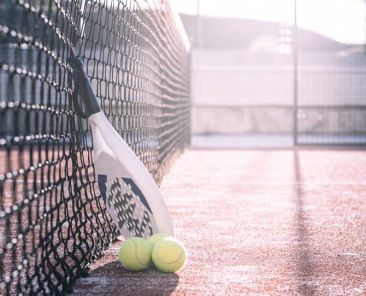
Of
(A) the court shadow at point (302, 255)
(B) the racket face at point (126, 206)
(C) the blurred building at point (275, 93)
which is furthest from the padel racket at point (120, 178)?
(C) the blurred building at point (275, 93)

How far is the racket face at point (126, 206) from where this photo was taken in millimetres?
2299

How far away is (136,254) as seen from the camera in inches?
82.4

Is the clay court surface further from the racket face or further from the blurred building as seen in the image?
the blurred building

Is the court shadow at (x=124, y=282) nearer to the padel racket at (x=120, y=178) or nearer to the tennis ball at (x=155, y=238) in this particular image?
the tennis ball at (x=155, y=238)

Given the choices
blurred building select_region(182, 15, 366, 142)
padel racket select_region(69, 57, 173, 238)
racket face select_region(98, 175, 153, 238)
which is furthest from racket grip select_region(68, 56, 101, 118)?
blurred building select_region(182, 15, 366, 142)

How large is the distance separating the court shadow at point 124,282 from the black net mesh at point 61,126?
0.05 meters

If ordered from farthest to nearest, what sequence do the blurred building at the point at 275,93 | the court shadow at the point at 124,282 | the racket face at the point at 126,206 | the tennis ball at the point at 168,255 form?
1. the blurred building at the point at 275,93
2. the racket face at the point at 126,206
3. the tennis ball at the point at 168,255
4. the court shadow at the point at 124,282

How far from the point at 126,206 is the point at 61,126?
1.44ft

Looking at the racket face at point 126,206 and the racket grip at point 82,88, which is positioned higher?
the racket grip at point 82,88

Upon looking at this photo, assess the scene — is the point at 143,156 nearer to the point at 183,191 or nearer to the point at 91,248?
the point at 183,191

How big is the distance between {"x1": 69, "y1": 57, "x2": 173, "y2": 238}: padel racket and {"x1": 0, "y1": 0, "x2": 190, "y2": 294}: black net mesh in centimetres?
5

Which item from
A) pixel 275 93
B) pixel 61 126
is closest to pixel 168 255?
pixel 61 126

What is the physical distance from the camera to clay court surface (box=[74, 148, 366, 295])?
1965 mm

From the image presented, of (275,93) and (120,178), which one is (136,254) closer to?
(120,178)
